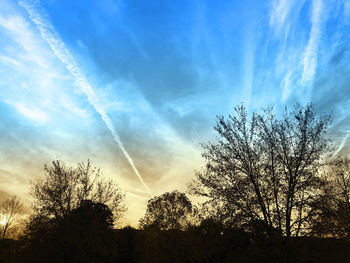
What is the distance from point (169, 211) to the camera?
4756cm

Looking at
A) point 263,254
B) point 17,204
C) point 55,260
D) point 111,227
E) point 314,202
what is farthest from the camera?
point 17,204

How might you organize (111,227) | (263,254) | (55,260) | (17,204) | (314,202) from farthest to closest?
(17,204) → (111,227) → (55,260) → (263,254) → (314,202)

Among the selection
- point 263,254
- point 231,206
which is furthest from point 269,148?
point 263,254

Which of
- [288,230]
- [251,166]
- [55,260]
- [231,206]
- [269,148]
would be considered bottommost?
[55,260]

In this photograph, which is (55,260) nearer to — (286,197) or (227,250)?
(227,250)

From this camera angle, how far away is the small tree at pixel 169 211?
46.0 meters

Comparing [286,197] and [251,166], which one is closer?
[286,197]

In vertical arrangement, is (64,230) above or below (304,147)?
below

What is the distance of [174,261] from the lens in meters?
35.3

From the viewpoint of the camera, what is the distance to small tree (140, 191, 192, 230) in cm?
4599

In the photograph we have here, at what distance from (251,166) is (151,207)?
34307 millimetres

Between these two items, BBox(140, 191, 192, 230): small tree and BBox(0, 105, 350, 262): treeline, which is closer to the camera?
BBox(0, 105, 350, 262): treeline

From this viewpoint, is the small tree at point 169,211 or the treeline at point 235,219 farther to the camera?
the small tree at point 169,211

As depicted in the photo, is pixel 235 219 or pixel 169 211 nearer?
pixel 235 219
